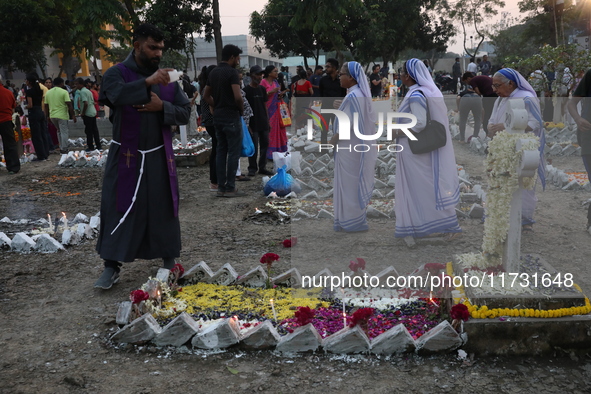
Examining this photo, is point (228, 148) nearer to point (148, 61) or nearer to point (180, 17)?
point (148, 61)

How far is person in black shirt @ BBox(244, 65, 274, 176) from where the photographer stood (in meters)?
9.62

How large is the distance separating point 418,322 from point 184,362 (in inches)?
60.2

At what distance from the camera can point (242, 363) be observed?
3.35m

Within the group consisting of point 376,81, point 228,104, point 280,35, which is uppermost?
point 280,35

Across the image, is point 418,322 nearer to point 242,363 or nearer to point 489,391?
point 489,391

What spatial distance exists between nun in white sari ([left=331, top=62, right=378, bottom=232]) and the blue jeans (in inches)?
84.4

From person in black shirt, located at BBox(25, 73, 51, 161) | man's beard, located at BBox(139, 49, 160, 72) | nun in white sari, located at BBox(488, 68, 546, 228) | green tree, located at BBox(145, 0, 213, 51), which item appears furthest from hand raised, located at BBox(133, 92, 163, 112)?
green tree, located at BBox(145, 0, 213, 51)

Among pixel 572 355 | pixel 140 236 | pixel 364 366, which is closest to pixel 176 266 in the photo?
pixel 140 236

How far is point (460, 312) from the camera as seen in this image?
130 inches

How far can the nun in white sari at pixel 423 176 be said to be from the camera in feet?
17.5

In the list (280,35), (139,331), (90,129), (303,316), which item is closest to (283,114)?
(90,129)

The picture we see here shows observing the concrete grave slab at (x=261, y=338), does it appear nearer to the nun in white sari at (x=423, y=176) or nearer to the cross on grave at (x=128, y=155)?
the cross on grave at (x=128, y=155)

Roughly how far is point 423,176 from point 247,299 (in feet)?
7.25

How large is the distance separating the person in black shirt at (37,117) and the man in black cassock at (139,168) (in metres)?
8.98
